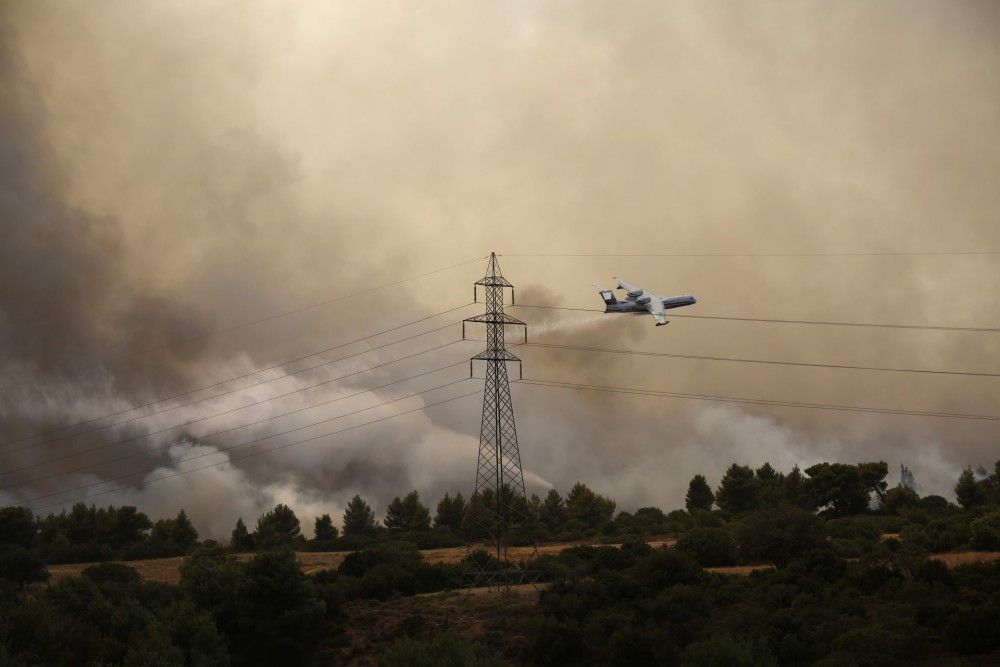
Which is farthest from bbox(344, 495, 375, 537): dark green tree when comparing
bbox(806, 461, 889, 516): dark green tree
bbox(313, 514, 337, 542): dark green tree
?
bbox(806, 461, 889, 516): dark green tree

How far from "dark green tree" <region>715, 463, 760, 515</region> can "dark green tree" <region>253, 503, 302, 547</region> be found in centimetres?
6736

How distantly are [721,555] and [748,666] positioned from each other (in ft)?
144

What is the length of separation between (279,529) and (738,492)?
73.6 metres

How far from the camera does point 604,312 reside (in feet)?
328

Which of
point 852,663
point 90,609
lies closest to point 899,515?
point 852,663

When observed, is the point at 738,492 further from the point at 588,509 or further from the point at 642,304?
the point at 642,304

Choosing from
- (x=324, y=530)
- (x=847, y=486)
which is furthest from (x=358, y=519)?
(x=847, y=486)

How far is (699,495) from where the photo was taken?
563 feet

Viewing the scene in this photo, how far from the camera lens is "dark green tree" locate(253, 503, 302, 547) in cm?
15688

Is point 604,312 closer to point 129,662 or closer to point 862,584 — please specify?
point 862,584

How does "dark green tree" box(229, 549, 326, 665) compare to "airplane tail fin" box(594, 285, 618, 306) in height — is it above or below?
below

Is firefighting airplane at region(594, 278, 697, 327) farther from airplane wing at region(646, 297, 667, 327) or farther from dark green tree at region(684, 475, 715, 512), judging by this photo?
dark green tree at region(684, 475, 715, 512)

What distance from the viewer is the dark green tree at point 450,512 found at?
168 m

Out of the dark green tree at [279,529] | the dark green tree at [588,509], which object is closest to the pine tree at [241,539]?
the dark green tree at [279,529]
